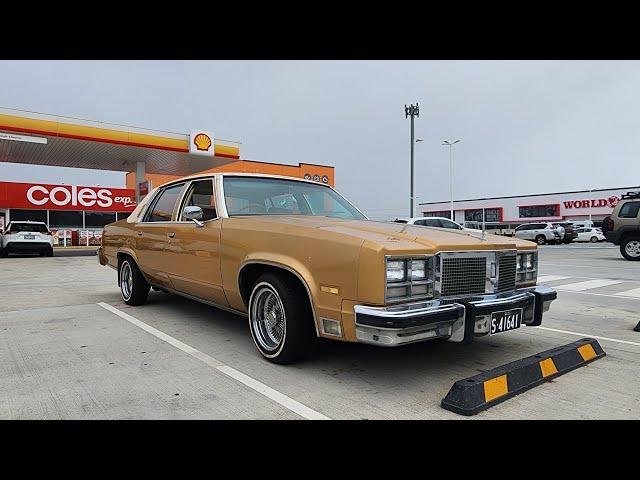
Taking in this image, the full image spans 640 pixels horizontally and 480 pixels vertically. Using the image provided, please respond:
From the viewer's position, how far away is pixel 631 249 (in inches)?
570

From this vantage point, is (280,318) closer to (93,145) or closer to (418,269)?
(418,269)

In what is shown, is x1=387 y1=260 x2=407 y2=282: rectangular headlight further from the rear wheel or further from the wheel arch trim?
the rear wheel

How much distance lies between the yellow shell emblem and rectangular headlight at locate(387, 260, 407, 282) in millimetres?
17297

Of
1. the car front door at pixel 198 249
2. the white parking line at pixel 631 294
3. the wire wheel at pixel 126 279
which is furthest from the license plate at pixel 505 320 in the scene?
the white parking line at pixel 631 294

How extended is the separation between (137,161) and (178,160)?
1904mm

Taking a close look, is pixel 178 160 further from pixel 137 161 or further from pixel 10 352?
pixel 10 352

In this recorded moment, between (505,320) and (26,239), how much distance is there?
61.6ft

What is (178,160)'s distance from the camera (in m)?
21.4

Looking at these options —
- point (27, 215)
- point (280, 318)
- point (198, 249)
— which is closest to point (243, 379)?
point (280, 318)

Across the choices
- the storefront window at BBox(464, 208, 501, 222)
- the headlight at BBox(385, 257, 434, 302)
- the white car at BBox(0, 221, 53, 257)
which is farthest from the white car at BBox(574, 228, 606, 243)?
the headlight at BBox(385, 257, 434, 302)

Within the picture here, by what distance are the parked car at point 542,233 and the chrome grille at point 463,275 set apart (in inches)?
1157

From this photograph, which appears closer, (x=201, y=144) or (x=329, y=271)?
(x=329, y=271)

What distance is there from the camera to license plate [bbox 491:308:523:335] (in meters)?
3.25

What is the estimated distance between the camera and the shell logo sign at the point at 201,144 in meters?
18.7
